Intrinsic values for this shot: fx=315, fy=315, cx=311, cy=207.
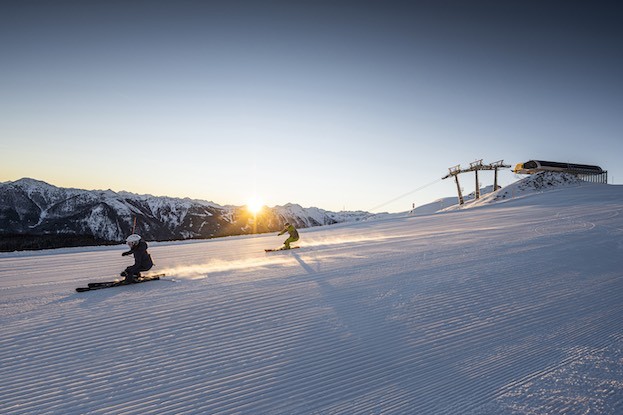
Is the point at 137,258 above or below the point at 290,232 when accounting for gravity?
below

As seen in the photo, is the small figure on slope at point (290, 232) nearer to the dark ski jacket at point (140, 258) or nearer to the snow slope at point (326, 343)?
the snow slope at point (326, 343)

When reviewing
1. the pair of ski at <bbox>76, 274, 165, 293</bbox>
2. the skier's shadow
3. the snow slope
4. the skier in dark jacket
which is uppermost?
the skier in dark jacket

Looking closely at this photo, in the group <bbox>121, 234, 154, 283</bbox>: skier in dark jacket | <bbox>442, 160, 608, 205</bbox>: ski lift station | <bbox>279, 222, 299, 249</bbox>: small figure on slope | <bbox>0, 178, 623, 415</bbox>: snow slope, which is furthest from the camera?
<bbox>442, 160, 608, 205</bbox>: ski lift station

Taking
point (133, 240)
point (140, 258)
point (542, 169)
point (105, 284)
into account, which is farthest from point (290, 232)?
point (542, 169)

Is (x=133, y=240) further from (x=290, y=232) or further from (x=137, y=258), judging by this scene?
(x=290, y=232)

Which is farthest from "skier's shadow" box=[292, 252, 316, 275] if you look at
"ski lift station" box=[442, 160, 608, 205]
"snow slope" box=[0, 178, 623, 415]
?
"ski lift station" box=[442, 160, 608, 205]

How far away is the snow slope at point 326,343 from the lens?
12.6ft

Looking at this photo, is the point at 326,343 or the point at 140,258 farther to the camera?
the point at 140,258

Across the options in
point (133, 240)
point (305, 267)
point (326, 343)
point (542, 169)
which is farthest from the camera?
point (542, 169)

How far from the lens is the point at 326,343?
5.21m

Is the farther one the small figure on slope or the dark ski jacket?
the small figure on slope

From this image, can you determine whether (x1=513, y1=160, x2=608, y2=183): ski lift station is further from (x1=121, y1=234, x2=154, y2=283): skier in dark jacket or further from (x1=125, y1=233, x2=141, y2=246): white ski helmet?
(x1=125, y1=233, x2=141, y2=246): white ski helmet

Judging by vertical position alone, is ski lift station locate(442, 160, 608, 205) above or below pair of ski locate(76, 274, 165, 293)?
above

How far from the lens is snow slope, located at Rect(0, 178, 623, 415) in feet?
12.6
